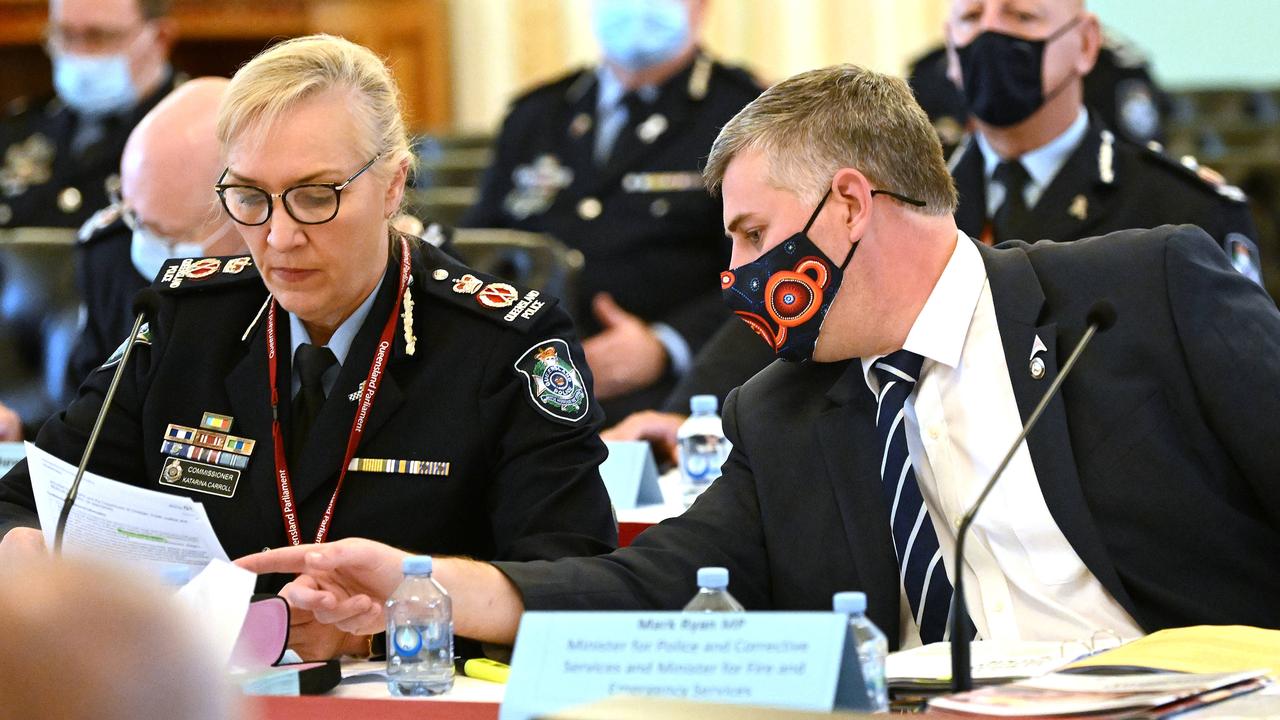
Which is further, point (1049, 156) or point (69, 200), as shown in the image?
point (69, 200)

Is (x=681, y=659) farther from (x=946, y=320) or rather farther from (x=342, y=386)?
(x=342, y=386)

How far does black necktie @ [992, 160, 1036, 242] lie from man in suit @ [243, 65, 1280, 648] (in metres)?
1.26

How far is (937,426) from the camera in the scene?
2.19 metres

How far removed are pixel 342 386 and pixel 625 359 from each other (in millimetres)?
2144

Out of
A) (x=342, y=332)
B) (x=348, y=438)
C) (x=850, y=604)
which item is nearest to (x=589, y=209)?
(x=342, y=332)

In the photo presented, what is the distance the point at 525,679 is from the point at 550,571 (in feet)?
1.72

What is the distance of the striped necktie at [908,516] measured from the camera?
217cm

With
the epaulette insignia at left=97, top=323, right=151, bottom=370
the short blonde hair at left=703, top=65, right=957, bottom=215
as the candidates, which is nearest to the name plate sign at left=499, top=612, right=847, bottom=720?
the short blonde hair at left=703, top=65, right=957, bottom=215

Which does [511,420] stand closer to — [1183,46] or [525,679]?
[525,679]

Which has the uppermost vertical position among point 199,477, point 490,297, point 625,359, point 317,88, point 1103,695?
point 317,88

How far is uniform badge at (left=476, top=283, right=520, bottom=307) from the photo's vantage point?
2529mm

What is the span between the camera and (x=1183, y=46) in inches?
313

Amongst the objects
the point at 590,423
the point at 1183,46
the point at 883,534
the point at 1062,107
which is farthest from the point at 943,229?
the point at 1183,46

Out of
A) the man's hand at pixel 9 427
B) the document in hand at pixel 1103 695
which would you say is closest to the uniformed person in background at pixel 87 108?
the man's hand at pixel 9 427
